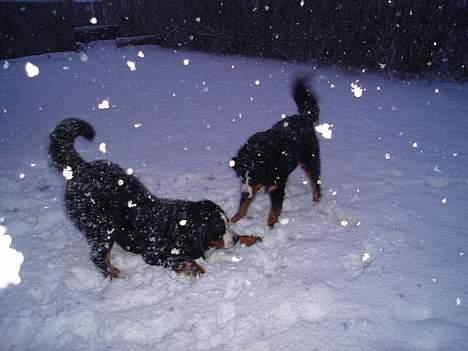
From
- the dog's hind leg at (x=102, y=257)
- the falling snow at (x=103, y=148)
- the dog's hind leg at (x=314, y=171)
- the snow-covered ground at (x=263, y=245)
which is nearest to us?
the snow-covered ground at (x=263, y=245)

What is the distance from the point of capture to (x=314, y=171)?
413cm

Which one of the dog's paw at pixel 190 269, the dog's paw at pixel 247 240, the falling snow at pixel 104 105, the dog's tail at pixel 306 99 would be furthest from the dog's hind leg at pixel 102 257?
the falling snow at pixel 104 105

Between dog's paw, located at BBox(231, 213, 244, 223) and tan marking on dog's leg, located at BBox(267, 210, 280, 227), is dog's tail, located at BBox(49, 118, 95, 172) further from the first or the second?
tan marking on dog's leg, located at BBox(267, 210, 280, 227)

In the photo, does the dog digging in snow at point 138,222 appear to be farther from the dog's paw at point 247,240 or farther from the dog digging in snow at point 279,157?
the dog digging in snow at point 279,157

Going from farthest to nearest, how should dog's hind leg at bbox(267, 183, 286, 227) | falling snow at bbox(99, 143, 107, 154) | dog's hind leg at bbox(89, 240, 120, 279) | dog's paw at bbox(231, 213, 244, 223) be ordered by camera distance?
falling snow at bbox(99, 143, 107, 154) → dog's paw at bbox(231, 213, 244, 223) → dog's hind leg at bbox(267, 183, 286, 227) → dog's hind leg at bbox(89, 240, 120, 279)

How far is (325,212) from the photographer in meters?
3.94

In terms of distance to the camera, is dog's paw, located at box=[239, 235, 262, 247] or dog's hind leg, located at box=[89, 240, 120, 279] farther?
dog's paw, located at box=[239, 235, 262, 247]

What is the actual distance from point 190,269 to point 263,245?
803 mm

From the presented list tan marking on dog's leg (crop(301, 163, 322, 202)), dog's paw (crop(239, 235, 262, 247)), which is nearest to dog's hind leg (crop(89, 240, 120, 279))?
dog's paw (crop(239, 235, 262, 247))

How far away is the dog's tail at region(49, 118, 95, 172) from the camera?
10.7 ft

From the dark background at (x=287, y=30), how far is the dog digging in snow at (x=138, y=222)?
882 centimetres

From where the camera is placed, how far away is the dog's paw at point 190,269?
Answer: 301 cm

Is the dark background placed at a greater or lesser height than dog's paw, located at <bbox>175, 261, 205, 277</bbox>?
greater

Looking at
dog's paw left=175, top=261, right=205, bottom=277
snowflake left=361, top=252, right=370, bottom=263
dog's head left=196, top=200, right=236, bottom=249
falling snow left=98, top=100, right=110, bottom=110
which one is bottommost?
falling snow left=98, top=100, right=110, bottom=110
